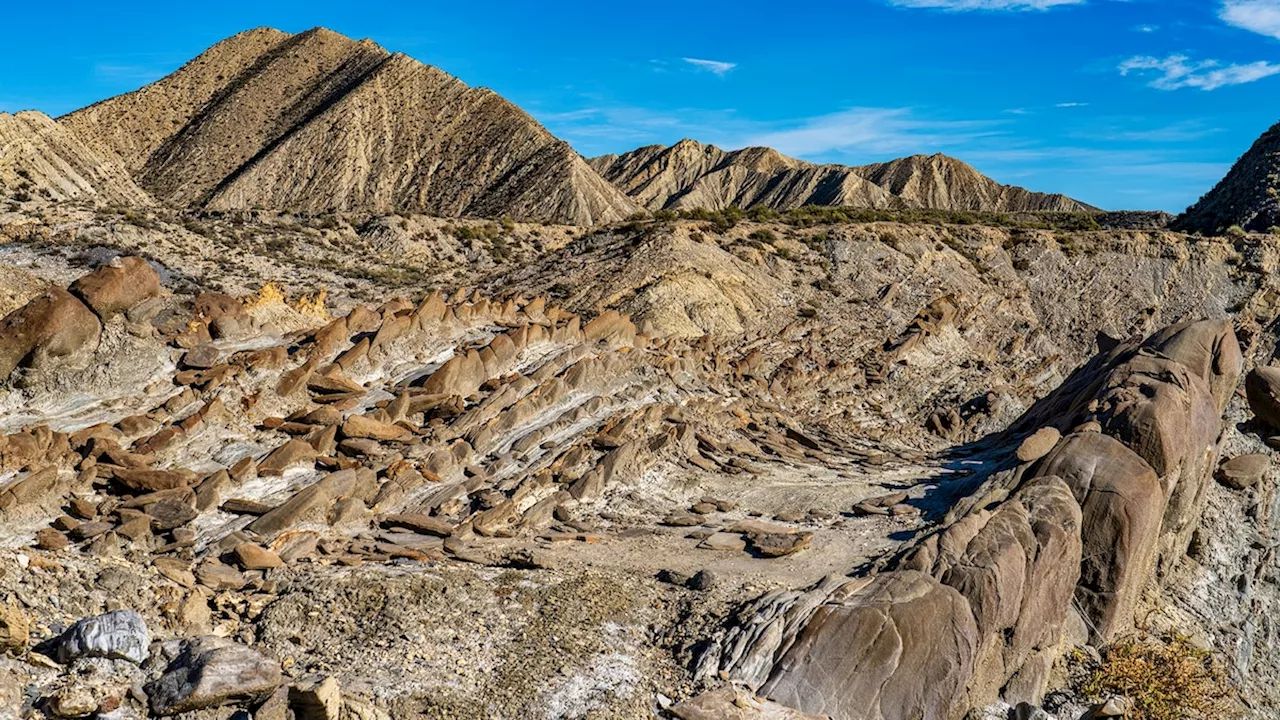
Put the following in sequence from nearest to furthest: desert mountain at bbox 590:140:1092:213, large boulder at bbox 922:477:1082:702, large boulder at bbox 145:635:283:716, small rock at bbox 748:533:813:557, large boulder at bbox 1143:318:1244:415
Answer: large boulder at bbox 145:635:283:716 → large boulder at bbox 922:477:1082:702 → small rock at bbox 748:533:813:557 → large boulder at bbox 1143:318:1244:415 → desert mountain at bbox 590:140:1092:213

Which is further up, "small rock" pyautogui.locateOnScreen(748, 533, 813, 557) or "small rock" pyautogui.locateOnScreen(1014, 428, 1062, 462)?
"small rock" pyautogui.locateOnScreen(1014, 428, 1062, 462)

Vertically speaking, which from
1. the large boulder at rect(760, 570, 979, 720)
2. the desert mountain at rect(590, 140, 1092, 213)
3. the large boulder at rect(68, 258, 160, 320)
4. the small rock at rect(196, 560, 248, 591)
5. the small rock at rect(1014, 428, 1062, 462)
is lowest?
the large boulder at rect(760, 570, 979, 720)

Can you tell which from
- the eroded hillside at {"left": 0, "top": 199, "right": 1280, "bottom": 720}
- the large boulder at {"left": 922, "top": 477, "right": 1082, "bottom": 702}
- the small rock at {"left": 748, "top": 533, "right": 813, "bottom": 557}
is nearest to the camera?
the eroded hillside at {"left": 0, "top": 199, "right": 1280, "bottom": 720}

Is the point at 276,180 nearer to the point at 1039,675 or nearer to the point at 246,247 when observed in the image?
the point at 246,247

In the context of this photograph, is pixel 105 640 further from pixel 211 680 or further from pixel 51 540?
pixel 51 540

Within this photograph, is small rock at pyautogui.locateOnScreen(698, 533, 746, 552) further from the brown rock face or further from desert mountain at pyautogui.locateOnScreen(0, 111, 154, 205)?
desert mountain at pyautogui.locateOnScreen(0, 111, 154, 205)

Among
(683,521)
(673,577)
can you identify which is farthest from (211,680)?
(683,521)

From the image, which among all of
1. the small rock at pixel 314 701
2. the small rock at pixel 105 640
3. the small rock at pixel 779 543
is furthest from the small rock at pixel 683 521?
the small rock at pixel 105 640

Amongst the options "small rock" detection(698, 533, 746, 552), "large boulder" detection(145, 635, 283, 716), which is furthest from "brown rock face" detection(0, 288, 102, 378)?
"small rock" detection(698, 533, 746, 552)
